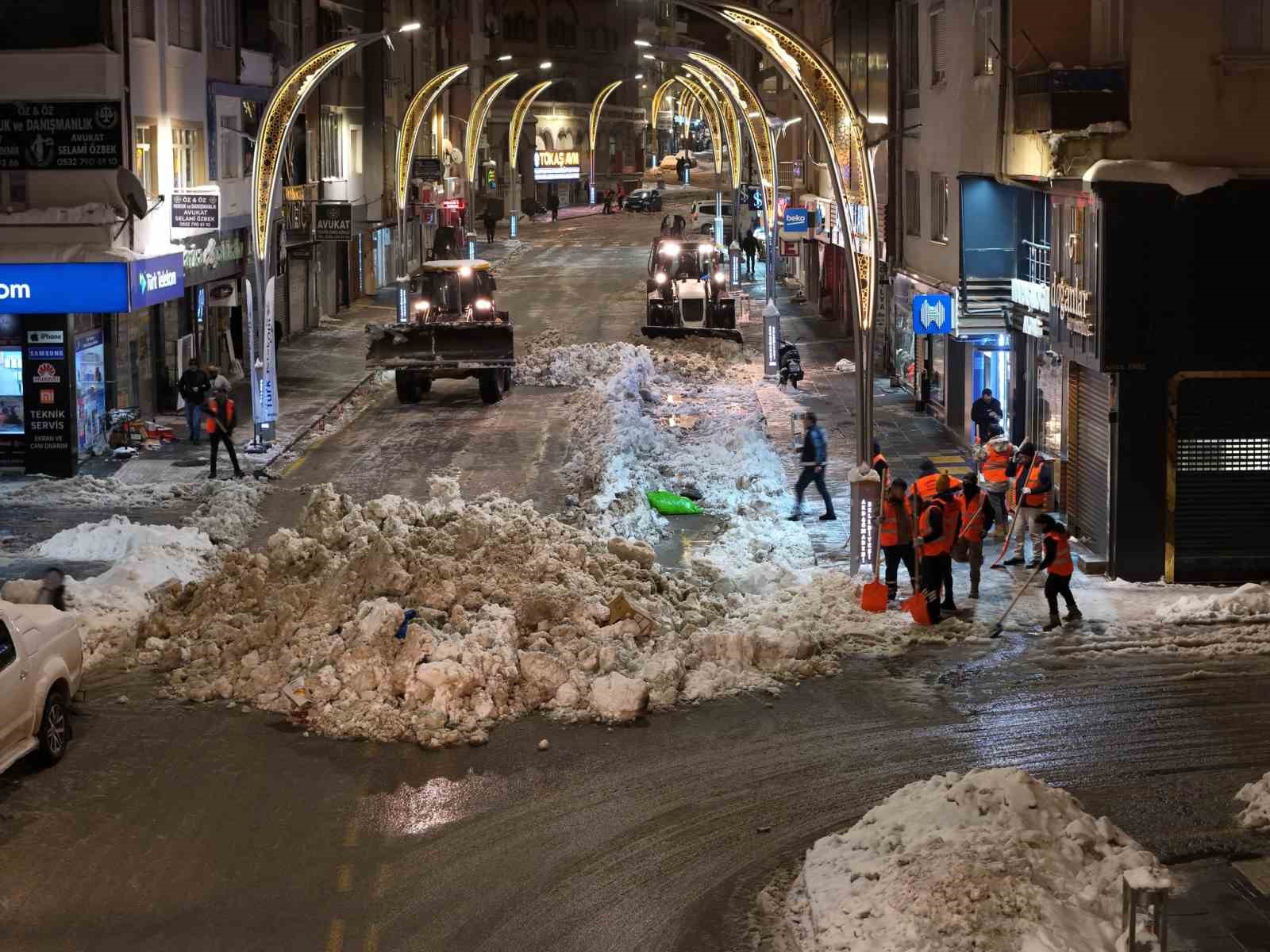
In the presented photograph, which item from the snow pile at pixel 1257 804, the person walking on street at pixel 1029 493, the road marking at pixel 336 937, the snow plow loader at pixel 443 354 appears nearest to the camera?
the road marking at pixel 336 937

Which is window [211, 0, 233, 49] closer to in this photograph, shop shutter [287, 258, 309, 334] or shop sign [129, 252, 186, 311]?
shop sign [129, 252, 186, 311]

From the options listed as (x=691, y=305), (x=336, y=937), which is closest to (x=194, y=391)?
(x=691, y=305)

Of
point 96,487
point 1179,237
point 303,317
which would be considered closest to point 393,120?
point 303,317

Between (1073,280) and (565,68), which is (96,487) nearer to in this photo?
(1073,280)

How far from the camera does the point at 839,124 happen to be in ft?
73.1

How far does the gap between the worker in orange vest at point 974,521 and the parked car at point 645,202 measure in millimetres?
82992

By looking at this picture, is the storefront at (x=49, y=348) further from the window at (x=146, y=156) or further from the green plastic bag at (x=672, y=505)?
the green plastic bag at (x=672, y=505)

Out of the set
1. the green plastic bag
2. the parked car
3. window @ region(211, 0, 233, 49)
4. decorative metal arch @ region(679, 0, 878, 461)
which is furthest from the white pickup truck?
the parked car

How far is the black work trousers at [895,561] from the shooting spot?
19516 millimetres

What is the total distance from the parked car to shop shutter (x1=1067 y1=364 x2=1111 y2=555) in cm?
8079

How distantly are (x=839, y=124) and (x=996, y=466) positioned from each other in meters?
4.84

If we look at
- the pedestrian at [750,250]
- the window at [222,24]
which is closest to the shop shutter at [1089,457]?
the window at [222,24]

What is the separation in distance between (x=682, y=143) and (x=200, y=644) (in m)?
140

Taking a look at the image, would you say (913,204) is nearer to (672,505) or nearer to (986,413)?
(986,413)
